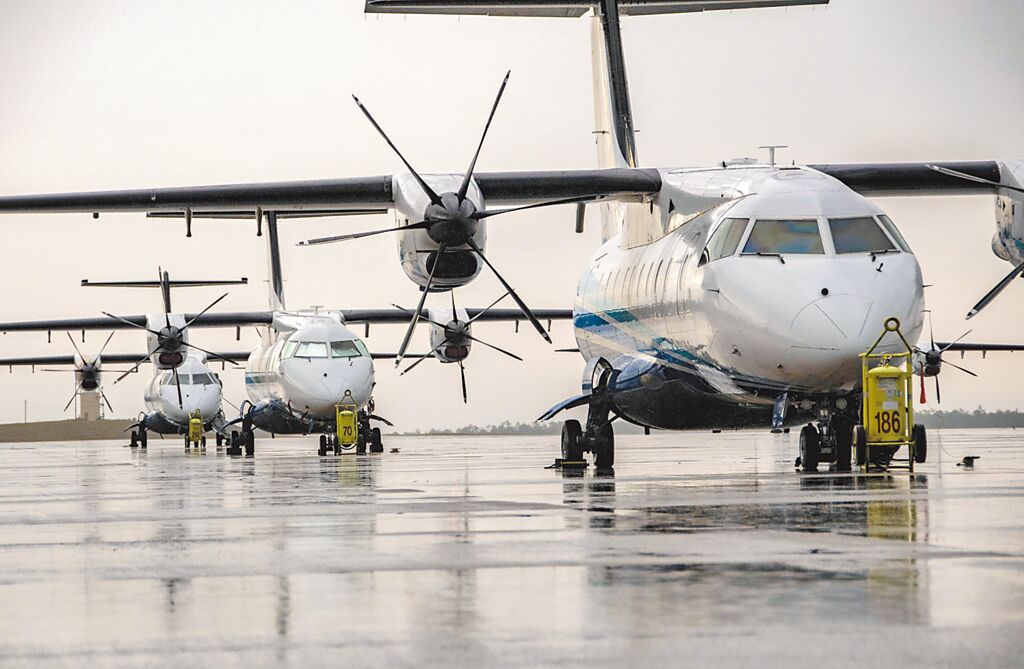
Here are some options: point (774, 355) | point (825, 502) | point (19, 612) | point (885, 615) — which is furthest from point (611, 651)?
point (774, 355)

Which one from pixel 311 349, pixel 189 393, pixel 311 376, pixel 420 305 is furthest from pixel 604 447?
pixel 189 393

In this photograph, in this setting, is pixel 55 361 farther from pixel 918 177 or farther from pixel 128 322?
pixel 918 177

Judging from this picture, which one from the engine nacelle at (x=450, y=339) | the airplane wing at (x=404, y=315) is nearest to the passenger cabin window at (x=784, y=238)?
the engine nacelle at (x=450, y=339)

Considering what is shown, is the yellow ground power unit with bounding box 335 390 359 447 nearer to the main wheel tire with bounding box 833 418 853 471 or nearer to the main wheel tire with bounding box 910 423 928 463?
the main wheel tire with bounding box 910 423 928 463

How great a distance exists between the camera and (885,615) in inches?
197

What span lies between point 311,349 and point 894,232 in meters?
19.7

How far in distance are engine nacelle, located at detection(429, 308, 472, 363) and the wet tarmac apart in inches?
904

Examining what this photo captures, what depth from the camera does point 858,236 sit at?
48.3 feet

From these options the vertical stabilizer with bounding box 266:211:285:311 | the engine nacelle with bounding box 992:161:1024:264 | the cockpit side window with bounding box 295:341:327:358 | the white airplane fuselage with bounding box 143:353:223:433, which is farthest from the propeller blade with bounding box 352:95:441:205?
the white airplane fuselage with bounding box 143:353:223:433

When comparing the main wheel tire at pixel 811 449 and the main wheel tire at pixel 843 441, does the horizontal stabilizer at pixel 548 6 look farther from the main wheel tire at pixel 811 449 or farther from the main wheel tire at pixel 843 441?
the main wheel tire at pixel 843 441

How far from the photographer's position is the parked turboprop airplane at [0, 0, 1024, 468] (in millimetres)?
14148

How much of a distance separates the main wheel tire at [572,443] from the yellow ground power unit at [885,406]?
4186mm

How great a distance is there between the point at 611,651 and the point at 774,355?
32.5 ft

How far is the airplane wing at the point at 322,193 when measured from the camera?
754 inches
